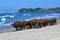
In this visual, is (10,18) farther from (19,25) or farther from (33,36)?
(33,36)

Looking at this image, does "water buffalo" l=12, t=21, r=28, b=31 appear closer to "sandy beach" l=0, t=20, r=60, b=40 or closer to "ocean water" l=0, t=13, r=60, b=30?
"ocean water" l=0, t=13, r=60, b=30

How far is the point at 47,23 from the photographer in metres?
20.9

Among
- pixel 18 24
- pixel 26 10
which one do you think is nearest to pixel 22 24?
pixel 18 24

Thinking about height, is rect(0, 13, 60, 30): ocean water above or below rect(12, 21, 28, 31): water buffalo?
below

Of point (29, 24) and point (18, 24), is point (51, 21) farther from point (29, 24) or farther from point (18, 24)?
point (18, 24)

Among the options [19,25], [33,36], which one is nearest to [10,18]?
[19,25]


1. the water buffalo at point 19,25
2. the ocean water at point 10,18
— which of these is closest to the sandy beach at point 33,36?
the water buffalo at point 19,25

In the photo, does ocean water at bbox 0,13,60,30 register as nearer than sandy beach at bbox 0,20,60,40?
No

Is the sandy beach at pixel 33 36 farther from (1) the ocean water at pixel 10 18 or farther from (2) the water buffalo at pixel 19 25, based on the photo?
(1) the ocean water at pixel 10 18

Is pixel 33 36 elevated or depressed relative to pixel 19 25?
depressed

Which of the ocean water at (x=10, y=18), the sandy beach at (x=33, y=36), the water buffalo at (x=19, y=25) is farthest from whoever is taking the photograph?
the ocean water at (x=10, y=18)

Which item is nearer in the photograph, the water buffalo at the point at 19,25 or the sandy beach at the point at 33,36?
the sandy beach at the point at 33,36

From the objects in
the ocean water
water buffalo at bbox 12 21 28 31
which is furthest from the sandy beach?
the ocean water

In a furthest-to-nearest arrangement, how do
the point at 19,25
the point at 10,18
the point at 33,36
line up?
the point at 10,18 < the point at 19,25 < the point at 33,36
